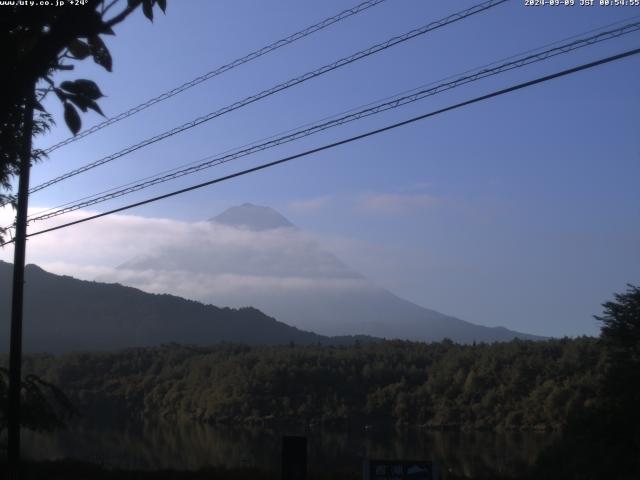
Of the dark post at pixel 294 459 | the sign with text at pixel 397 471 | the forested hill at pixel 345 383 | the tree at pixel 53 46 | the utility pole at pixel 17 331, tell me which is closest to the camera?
the tree at pixel 53 46

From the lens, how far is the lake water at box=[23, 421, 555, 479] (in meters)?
28.1

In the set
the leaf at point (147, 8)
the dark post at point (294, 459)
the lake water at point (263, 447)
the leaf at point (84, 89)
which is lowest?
the lake water at point (263, 447)

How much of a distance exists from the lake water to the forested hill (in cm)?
292

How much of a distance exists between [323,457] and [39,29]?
27.9 meters

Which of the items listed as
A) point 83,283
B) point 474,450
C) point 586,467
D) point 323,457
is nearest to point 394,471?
point 586,467

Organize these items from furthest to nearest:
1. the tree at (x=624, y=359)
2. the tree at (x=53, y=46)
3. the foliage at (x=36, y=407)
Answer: the tree at (x=624, y=359), the foliage at (x=36, y=407), the tree at (x=53, y=46)

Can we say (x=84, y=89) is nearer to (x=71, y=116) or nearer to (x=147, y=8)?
(x=71, y=116)

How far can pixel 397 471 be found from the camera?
31.0 feet

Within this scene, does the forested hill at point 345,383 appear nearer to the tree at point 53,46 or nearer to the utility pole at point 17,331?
the utility pole at point 17,331

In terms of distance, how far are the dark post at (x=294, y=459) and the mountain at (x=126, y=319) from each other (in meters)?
85.7

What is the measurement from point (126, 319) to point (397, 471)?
99.5m

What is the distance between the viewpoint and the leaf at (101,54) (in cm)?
451

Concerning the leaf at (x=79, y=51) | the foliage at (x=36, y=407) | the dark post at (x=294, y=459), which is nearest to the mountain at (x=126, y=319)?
the foliage at (x=36, y=407)

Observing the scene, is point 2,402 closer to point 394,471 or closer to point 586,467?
point 394,471
